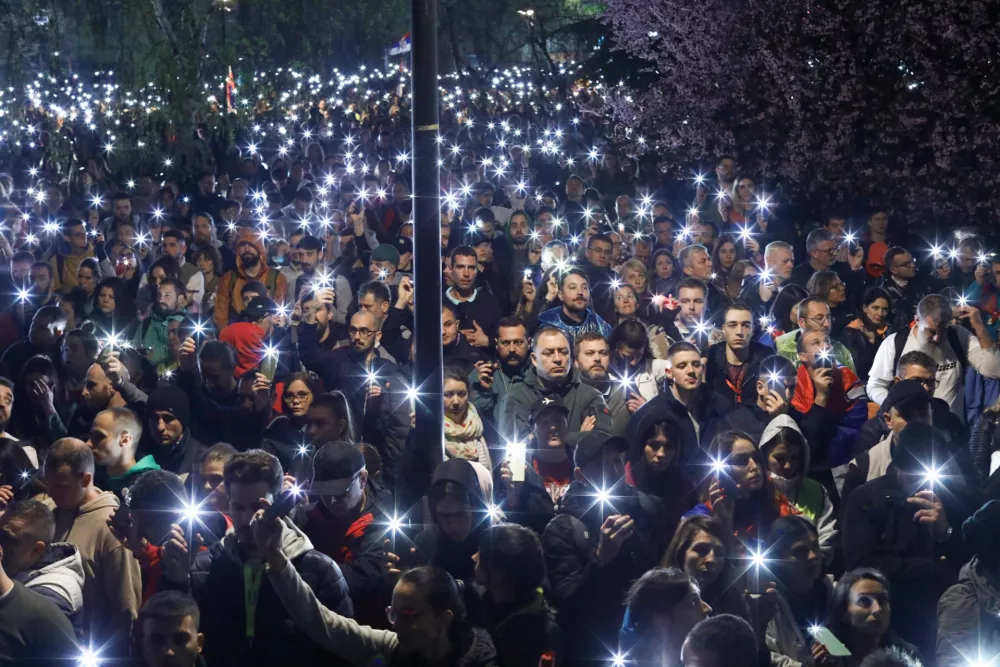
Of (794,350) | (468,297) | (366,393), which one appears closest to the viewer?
(366,393)

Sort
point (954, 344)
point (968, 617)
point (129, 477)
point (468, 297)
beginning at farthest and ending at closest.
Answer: point (468, 297) < point (954, 344) < point (129, 477) < point (968, 617)

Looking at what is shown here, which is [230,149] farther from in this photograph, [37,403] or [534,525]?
[534,525]

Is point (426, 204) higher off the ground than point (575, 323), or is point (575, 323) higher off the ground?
point (426, 204)

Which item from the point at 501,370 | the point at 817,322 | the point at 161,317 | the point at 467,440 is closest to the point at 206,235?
the point at 161,317

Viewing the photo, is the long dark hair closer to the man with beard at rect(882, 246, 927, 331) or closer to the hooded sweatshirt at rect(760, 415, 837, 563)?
the hooded sweatshirt at rect(760, 415, 837, 563)

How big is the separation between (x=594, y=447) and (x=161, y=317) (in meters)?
4.39

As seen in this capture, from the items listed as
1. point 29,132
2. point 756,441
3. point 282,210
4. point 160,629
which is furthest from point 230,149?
point 160,629

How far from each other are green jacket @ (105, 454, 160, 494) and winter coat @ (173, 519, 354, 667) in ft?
4.57

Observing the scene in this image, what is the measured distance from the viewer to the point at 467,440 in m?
7.86

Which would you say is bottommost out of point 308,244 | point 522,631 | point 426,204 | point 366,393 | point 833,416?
point 522,631

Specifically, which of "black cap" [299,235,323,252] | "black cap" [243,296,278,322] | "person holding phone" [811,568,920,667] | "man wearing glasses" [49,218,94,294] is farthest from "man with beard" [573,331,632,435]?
"man wearing glasses" [49,218,94,294]

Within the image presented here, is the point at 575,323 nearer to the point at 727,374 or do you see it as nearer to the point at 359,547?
the point at 727,374

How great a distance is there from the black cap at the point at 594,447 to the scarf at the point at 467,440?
0.75 meters

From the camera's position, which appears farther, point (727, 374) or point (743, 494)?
point (727, 374)
